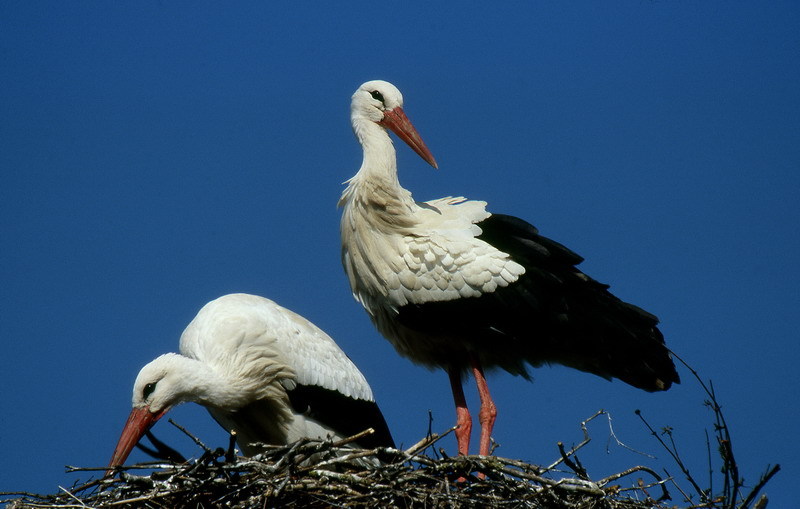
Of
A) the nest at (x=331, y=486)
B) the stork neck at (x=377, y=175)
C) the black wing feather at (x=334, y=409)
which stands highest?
the stork neck at (x=377, y=175)

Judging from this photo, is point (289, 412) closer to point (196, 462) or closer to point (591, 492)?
point (196, 462)

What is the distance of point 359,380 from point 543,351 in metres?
1.02

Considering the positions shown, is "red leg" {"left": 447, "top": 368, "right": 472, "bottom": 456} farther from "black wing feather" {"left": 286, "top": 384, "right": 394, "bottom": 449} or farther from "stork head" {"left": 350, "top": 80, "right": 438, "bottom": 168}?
"stork head" {"left": 350, "top": 80, "right": 438, "bottom": 168}

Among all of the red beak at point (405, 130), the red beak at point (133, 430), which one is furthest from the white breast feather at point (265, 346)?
the red beak at point (405, 130)

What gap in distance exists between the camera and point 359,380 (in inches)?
240

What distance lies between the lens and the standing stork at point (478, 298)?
620cm

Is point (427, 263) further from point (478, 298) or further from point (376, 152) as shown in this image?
point (376, 152)

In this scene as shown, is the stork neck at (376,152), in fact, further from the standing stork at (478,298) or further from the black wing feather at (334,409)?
the black wing feather at (334,409)

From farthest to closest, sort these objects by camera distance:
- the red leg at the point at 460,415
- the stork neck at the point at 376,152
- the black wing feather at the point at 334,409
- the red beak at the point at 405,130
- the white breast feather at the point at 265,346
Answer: the red beak at the point at 405,130 < the stork neck at the point at 376,152 < the red leg at the point at 460,415 < the black wing feather at the point at 334,409 < the white breast feather at the point at 265,346

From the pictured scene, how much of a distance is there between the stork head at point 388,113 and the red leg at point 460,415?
1197 mm

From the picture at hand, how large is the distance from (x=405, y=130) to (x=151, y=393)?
220cm

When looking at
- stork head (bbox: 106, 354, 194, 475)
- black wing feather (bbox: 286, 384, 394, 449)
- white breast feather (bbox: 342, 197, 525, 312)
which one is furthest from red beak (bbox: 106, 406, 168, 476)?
white breast feather (bbox: 342, 197, 525, 312)

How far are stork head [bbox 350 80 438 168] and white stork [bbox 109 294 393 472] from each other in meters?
1.27

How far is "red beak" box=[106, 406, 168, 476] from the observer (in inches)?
209
